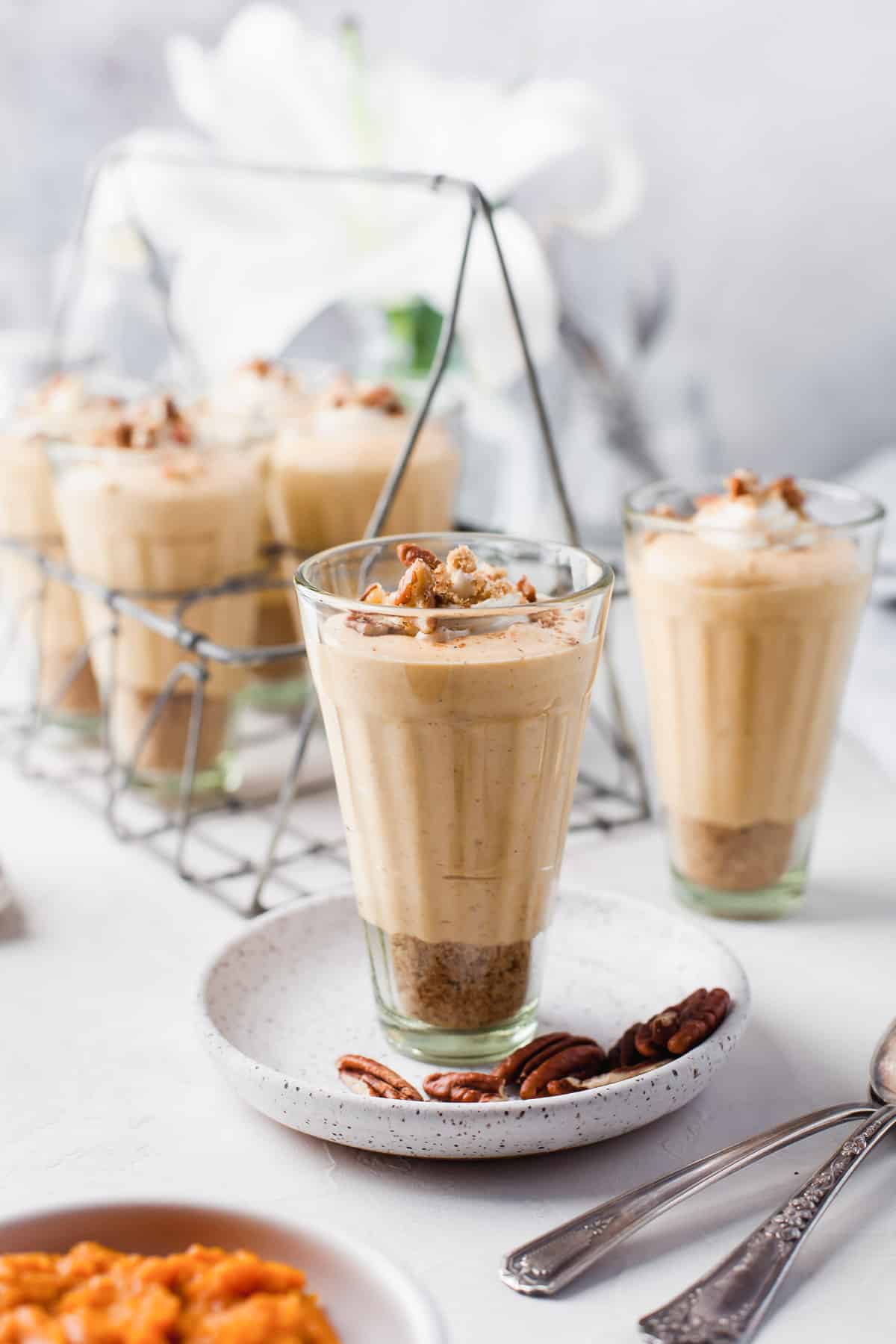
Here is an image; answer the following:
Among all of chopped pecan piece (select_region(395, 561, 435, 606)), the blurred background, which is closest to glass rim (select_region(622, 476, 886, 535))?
chopped pecan piece (select_region(395, 561, 435, 606))

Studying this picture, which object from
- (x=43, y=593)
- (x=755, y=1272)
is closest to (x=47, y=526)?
(x=43, y=593)

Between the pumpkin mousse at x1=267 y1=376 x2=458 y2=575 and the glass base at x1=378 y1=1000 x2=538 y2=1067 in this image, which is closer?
the glass base at x1=378 y1=1000 x2=538 y2=1067

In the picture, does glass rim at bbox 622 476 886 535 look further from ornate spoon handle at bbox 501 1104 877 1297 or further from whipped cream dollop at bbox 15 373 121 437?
whipped cream dollop at bbox 15 373 121 437

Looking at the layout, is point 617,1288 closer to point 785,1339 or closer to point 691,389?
point 785,1339

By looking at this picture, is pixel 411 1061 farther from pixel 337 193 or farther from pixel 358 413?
pixel 337 193

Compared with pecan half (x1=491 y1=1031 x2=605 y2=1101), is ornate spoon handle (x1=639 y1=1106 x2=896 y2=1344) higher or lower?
higher
